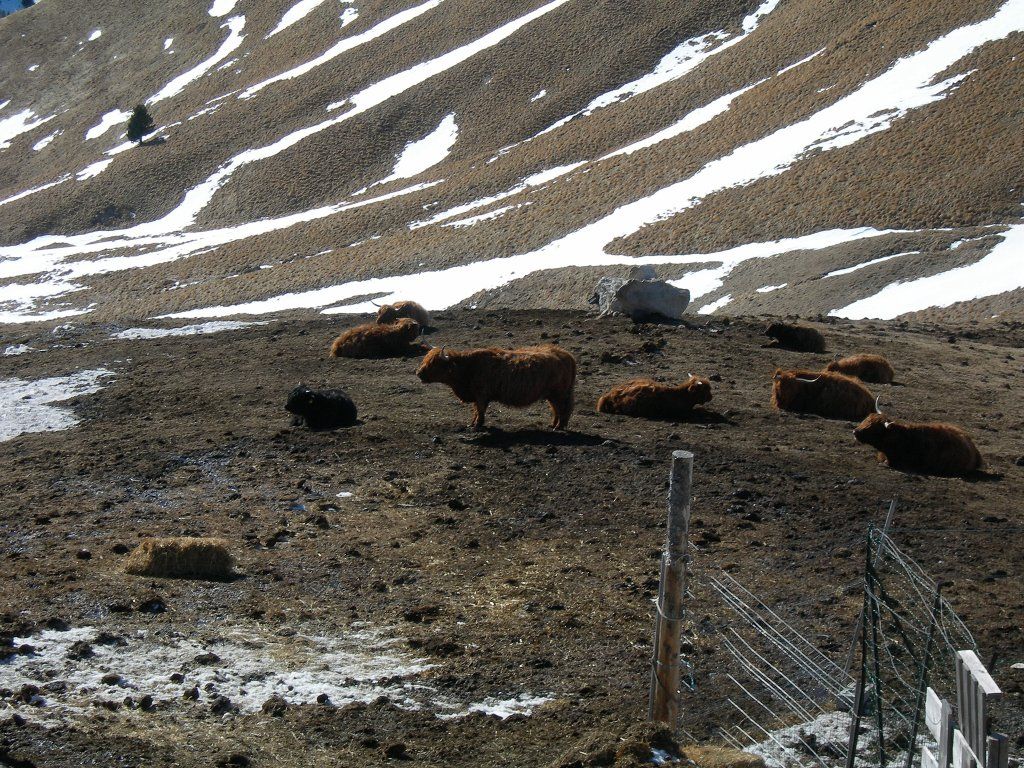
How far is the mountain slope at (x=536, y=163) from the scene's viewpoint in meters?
42.2

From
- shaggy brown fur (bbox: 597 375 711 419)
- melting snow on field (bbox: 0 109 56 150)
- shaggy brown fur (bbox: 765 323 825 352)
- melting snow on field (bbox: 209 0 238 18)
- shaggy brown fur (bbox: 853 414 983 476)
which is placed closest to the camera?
shaggy brown fur (bbox: 853 414 983 476)

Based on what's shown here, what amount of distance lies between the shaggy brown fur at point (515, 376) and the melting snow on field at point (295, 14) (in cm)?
9173

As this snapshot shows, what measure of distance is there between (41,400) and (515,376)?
9.82m

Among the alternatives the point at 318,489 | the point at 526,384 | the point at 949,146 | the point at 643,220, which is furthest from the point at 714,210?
the point at 318,489

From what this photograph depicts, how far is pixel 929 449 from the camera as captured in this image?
13875mm

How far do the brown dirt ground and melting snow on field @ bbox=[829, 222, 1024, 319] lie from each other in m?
14.0

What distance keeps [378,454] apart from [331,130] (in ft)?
224

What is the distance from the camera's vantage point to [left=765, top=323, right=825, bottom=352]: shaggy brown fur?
22000 mm

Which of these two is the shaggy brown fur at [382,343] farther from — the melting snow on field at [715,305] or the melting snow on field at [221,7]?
the melting snow on field at [221,7]

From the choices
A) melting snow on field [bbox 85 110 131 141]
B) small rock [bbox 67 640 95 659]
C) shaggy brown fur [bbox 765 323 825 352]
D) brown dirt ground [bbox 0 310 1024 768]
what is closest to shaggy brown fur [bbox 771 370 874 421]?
brown dirt ground [bbox 0 310 1024 768]

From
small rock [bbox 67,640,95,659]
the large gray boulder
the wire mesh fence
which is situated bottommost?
the large gray boulder

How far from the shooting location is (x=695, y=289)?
3900 centimetres

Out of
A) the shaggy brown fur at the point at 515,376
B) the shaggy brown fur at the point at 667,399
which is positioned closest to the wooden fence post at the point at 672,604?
the shaggy brown fur at the point at 515,376

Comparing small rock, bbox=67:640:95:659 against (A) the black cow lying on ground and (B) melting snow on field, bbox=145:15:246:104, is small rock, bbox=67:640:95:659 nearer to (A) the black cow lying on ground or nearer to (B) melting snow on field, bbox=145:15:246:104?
(A) the black cow lying on ground
